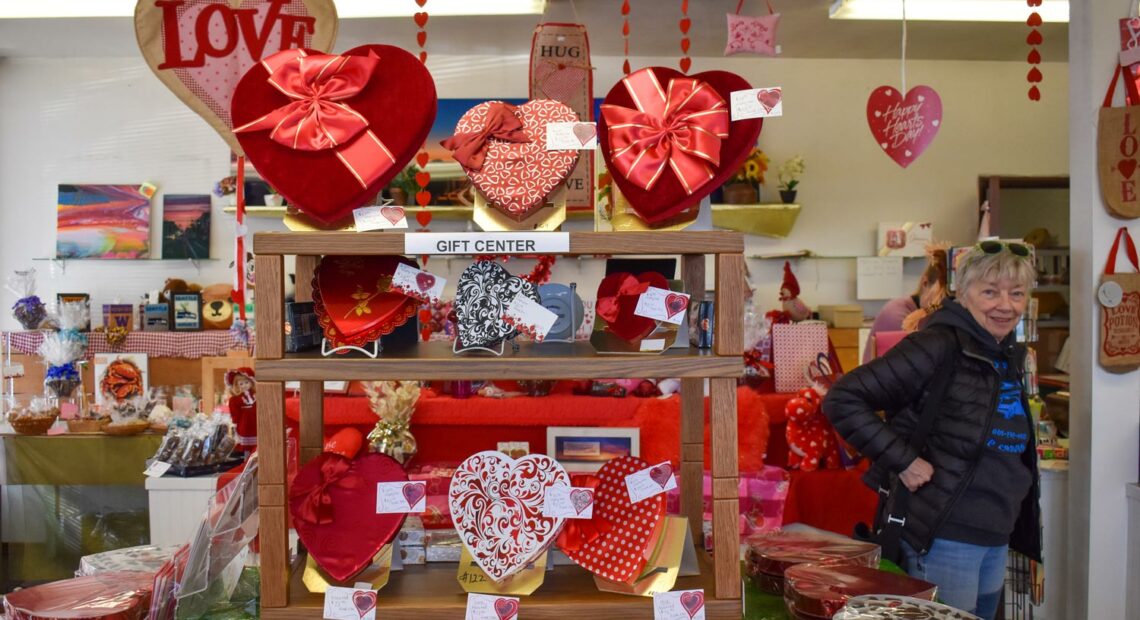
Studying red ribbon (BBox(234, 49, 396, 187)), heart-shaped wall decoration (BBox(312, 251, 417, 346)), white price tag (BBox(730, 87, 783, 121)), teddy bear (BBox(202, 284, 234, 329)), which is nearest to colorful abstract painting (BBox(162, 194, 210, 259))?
teddy bear (BBox(202, 284, 234, 329))

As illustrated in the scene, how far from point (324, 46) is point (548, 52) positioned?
Result: 53.2 inches

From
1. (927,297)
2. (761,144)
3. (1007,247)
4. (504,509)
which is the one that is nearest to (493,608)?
(504,509)

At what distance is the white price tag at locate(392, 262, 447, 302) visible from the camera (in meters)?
1.57

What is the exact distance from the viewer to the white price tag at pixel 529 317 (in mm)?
1584

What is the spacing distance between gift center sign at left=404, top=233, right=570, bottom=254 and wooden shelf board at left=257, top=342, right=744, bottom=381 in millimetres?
185

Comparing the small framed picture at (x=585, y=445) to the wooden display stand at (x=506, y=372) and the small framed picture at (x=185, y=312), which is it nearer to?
the wooden display stand at (x=506, y=372)

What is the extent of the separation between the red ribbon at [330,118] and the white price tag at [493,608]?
0.75m

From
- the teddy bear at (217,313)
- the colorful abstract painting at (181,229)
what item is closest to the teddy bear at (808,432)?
the teddy bear at (217,313)

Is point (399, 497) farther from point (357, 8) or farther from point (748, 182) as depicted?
point (748, 182)

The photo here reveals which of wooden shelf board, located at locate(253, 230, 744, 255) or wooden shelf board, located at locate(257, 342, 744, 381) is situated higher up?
wooden shelf board, located at locate(253, 230, 744, 255)

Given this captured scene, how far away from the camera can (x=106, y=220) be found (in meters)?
5.71

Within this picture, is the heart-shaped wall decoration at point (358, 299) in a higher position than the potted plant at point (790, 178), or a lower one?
lower

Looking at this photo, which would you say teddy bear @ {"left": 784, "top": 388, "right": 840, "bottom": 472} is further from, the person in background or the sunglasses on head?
the sunglasses on head

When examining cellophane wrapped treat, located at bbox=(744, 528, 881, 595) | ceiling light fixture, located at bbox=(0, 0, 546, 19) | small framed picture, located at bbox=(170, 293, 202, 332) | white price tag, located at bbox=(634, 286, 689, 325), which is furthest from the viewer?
small framed picture, located at bbox=(170, 293, 202, 332)
